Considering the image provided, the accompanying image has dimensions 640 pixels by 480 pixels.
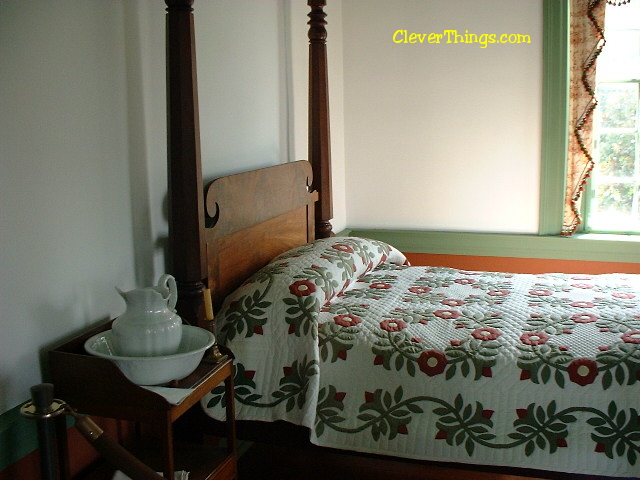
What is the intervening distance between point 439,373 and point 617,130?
248 centimetres

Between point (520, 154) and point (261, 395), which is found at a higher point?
point (520, 154)

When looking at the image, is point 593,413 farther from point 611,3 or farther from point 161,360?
point 611,3

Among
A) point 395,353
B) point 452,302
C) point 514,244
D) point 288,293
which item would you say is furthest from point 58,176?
point 514,244

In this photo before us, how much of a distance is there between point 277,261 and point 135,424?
84 centimetres

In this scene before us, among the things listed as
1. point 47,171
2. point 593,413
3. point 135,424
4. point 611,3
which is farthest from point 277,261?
point 611,3

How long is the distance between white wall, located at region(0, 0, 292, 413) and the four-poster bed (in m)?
0.16

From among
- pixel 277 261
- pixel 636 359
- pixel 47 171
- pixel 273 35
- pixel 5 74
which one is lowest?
pixel 636 359

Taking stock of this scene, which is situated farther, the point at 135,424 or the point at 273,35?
the point at 273,35

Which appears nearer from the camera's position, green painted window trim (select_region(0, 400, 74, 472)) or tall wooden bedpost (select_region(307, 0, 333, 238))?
green painted window trim (select_region(0, 400, 74, 472))

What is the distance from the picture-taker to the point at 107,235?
2381 mm

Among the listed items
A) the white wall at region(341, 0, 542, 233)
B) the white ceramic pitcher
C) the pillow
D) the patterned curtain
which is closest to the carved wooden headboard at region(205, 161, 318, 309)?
the pillow

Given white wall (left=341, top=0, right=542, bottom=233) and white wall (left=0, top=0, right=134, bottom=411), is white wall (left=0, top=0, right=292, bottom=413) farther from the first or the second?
white wall (left=341, top=0, right=542, bottom=233)

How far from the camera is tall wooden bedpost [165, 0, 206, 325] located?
236cm

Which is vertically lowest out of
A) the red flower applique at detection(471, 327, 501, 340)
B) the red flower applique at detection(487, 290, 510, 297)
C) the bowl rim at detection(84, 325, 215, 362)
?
the red flower applique at detection(471, 327, 501, 340)
